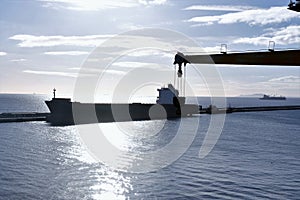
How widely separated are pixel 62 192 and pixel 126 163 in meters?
9.47

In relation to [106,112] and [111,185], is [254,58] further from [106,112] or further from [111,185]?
[106,112]

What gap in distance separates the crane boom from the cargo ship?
84.5ft

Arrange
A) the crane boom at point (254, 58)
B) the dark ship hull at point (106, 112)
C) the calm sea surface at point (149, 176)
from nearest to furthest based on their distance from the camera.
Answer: the calm sea surface at point (149, 176)
the crane boom at point (254, 58)
the dark ship hull at point (106, 112)

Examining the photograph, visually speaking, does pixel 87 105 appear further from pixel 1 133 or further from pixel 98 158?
pixel 98 158

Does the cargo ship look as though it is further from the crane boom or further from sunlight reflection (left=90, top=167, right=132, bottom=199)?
sunlight reflection (left=90, top=167, right=132, bottom=199)

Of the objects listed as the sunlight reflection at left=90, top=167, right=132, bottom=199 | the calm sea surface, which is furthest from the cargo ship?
the sunlight reflection at left=90, top=167, right=132, bottom=199

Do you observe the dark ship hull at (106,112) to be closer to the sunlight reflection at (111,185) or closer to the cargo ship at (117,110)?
the cargo ship at (117,110)

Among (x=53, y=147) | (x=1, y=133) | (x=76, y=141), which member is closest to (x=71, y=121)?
(x=1, y=133)

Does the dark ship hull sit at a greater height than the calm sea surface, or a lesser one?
greater

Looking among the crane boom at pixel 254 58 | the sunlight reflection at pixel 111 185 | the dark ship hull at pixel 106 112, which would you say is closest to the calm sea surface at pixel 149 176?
the sunlight reflection at pixel 111 185

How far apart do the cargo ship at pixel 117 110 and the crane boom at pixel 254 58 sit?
25.8 m

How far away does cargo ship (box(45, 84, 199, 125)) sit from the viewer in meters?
64.6

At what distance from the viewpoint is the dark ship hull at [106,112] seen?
6444 centimetres

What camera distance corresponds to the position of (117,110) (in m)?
77.7
